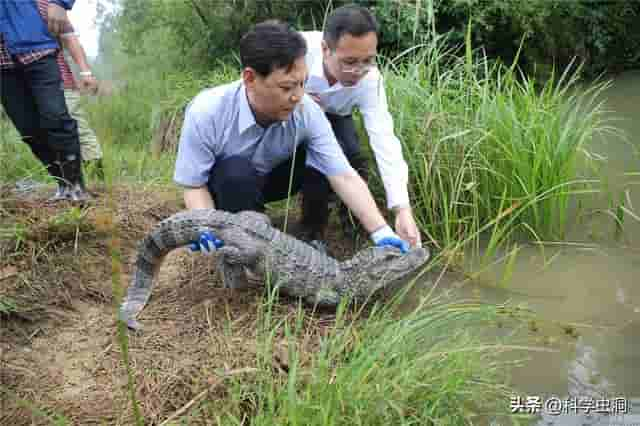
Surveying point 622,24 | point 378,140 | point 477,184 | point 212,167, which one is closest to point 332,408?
point 212,167

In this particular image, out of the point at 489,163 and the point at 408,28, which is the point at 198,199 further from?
the point at 408,28

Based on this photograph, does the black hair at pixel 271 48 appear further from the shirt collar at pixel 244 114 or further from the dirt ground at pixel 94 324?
the dirt ground at pixel 94 324

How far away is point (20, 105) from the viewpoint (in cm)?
326

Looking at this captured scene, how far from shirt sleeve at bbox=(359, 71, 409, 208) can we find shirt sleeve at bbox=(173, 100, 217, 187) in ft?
2.82

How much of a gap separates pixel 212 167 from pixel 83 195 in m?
1.15

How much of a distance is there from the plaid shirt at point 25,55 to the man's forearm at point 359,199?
1.92 meters

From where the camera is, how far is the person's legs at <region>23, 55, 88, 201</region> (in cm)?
318

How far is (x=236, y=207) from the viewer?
2.62 m

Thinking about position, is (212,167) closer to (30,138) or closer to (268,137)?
(268,137)

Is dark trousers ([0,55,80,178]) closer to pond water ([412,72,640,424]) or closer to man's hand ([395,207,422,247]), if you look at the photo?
man's hand ([395,207,422,247])

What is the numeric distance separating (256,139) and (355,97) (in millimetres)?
680

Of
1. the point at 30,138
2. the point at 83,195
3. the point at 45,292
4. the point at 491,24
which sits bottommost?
the point at 45,292

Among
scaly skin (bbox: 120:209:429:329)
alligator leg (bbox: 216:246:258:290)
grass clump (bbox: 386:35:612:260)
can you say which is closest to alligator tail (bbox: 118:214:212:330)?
scaly skin (bbox: 120:209:429:329)

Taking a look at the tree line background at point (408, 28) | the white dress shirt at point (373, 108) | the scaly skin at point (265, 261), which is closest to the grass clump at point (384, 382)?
the scaly skin at point (265, 261)
